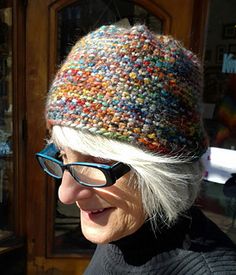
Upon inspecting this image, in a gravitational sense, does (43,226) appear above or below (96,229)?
below

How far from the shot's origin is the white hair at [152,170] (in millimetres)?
813

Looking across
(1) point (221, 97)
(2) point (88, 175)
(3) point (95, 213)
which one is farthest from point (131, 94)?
(1) point (221, 97)

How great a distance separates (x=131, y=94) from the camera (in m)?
0.81

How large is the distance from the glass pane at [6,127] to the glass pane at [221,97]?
138cm

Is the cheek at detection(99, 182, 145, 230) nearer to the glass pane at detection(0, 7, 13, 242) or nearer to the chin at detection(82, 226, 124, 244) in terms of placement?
the chin at detection(82, 226, 124, 244)

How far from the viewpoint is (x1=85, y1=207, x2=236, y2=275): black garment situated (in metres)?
0.83

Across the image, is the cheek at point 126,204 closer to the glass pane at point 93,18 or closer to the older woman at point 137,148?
the older woman at point 137,148

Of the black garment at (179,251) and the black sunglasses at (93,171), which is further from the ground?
the black sunglasses at (93,171)

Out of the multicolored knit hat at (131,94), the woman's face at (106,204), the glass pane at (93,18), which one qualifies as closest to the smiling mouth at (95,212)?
the woman's face at (106,204)

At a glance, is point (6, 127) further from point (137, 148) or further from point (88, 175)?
point (137, 148)

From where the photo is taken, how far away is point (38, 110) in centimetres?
228

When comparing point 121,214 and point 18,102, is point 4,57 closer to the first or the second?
point 18,102

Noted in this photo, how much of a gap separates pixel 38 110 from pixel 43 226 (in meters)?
0.84

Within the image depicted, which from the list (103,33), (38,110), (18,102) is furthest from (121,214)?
(18,102)
